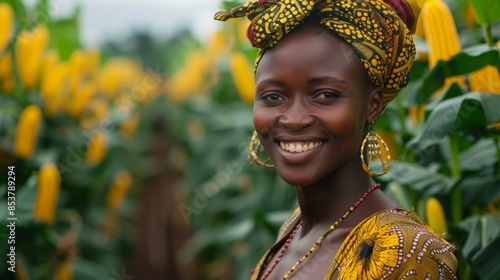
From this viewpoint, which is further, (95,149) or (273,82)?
(95,149)

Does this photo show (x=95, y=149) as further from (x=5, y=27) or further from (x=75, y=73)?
(x=5, y=27)

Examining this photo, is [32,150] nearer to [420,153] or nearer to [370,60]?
[420,153]

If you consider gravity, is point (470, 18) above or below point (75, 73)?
below

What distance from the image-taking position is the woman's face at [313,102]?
1896mm

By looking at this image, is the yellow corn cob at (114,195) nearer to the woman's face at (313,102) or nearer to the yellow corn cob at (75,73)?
the yellow corn cob at (75,73)

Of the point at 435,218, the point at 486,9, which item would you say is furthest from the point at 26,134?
the point at 486,9

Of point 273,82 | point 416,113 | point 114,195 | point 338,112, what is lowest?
point 114,195

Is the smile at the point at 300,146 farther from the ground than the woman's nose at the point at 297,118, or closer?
closer

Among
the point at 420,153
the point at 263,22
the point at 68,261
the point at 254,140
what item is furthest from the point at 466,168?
the point at 68,261

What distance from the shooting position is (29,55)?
500cm

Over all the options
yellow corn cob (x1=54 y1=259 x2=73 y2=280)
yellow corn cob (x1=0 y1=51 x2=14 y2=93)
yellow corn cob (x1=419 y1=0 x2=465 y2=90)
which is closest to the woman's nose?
yellow corn cob (x1=419 y1=0 x2=465 y2=90)

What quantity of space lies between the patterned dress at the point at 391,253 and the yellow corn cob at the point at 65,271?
3.18 m

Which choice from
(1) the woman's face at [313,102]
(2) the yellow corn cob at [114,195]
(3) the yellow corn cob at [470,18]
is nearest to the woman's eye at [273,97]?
(1) the woman's face at [313,102]

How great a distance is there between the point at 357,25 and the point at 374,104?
0.21 m
